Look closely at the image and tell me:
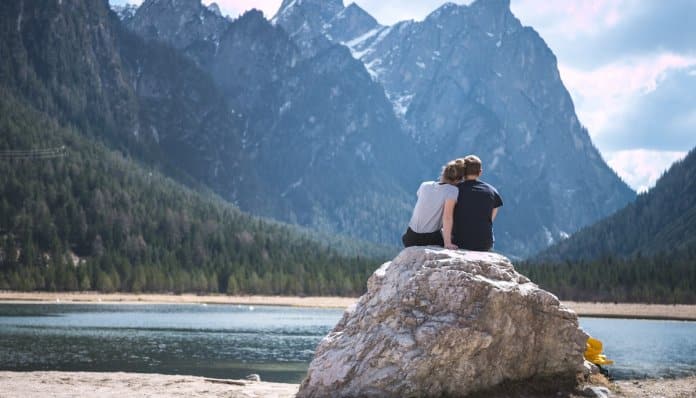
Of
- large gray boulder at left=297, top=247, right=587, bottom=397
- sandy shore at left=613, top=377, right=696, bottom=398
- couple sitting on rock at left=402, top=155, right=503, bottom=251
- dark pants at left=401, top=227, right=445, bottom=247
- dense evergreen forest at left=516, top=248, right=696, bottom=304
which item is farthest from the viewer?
dense evergreen forest at left=516, top=248, right=696, bottom=304

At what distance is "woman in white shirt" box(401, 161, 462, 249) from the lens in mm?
19156

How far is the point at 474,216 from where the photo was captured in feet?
62.8

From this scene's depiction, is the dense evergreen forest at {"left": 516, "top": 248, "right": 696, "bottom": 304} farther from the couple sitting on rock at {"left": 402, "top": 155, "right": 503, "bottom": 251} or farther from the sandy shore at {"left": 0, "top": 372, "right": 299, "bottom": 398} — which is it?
the couple sitting on rock at {"left": 402, "top": 155, "right": 503, "bottom": 251}

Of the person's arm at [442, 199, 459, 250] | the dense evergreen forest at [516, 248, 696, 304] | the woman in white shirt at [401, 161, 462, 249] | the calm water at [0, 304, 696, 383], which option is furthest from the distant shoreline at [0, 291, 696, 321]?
the person's arm at [442, 199, 459, 250]

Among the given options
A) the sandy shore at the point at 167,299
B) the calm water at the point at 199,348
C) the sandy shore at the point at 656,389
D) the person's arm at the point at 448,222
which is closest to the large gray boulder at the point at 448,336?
the person's arm at the point at 448,222

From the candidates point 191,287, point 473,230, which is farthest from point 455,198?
point 191,287

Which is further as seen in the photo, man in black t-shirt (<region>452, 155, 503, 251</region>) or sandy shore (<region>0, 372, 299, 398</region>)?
sandy shore (<region>0, 372, 299, 398</region>)

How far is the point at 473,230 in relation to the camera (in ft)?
63.1

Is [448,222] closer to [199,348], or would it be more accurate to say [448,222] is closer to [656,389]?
[656,389]

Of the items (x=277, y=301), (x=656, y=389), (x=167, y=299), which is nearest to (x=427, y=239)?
(x=656, y=389)

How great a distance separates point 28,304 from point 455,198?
11879 centimetres

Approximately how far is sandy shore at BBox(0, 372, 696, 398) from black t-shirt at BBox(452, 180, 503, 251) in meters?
4.54

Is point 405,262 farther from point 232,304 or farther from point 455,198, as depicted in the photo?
point 232,304

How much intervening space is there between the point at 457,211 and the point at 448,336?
3.16 metres
